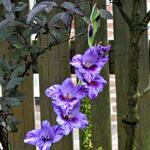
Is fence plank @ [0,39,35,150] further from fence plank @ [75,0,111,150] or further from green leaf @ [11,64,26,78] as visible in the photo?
green leaf @ [11,64,26,78]

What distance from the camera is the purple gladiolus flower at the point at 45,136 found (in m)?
1.43

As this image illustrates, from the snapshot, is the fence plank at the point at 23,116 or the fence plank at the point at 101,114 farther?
the fence plank at the point at 23,116

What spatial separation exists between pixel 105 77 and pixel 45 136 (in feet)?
4.72

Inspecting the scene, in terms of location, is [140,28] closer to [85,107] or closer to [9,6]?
[85,107]

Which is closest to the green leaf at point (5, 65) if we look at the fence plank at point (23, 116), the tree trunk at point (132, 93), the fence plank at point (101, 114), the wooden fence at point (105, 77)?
the tree trunk at point (132, 93)

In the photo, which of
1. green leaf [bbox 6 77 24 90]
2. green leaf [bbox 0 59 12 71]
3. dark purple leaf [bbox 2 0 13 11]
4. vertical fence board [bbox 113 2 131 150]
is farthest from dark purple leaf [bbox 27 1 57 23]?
vertical fence board [bbox 113 2 131 150]

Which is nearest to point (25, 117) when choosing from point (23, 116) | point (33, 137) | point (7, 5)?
point (23, 116)

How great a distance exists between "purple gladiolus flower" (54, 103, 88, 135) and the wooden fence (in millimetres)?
1317

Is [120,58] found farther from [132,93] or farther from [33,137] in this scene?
[33,137]

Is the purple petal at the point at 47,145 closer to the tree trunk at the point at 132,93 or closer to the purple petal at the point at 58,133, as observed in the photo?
the purple petal at the point at 58,133

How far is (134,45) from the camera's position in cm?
176

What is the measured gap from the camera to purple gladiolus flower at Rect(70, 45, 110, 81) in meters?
1.41

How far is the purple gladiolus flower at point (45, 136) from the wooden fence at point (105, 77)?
1.30m

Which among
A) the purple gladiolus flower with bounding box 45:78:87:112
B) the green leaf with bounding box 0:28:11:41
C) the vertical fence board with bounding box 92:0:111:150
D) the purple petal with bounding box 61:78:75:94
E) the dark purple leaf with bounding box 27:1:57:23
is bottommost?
the vertical fence board with bounding box 92:0:111:150
